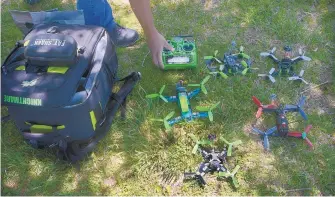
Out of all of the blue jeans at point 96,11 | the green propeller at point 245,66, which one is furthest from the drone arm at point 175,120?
the blue jeans at point 96,11

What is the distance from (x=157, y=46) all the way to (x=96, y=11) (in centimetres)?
56

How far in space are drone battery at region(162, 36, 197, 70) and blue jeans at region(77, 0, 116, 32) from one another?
1.83ft

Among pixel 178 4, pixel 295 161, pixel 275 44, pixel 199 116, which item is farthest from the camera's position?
pixel 178 4

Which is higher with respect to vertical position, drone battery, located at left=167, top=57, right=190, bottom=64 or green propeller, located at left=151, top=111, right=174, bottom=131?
drone battery, located at left=167, top=57, right=190, bottom=64

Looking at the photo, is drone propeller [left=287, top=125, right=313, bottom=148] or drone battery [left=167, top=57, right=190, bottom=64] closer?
drone propeller [left=287, top=125, right=313, bottom=148]

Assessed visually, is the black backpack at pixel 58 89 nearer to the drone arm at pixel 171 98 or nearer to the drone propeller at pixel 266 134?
the drone arm at pixel 171 98

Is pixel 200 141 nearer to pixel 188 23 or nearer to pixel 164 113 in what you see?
pixel 164 113

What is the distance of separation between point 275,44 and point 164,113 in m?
1.24

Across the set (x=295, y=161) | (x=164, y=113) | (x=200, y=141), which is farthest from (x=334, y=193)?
(x=164, y=113)

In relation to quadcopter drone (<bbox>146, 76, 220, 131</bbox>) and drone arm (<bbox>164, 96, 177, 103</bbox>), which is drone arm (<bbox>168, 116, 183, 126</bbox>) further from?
drone arm (<bbox>164, 96, 177, 103</bbox>)

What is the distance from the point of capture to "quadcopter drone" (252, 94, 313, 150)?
2.28m

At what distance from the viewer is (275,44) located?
2930 mm

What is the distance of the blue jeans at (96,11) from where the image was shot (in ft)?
8.53

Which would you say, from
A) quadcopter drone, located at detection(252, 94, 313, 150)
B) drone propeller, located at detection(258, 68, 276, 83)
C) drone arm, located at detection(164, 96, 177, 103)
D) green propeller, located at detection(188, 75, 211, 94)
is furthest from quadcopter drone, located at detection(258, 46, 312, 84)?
drone arm, located at detection(164, 96, 177, 103)
